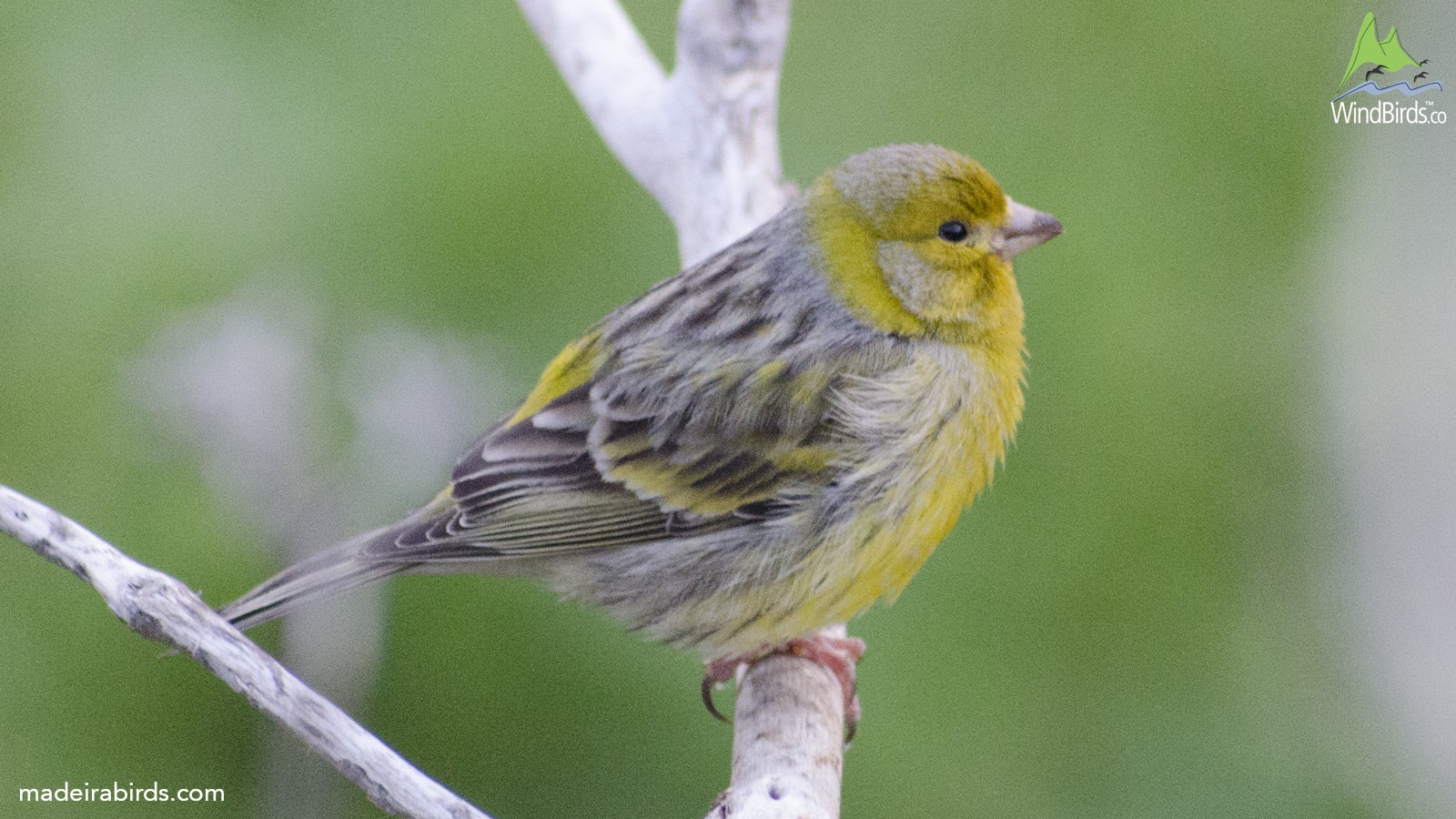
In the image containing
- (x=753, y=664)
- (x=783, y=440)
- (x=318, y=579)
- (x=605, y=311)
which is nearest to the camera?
(x=318, y=579)

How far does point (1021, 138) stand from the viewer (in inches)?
161

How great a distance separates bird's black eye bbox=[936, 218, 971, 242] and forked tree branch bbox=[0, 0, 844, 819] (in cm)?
66

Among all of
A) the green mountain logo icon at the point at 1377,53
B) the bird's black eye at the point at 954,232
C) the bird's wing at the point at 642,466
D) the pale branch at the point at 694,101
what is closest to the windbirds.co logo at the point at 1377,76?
the green mountain logo icon at the point at 1377,53

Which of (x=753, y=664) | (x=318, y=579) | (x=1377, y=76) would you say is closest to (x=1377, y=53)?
(x=1377, y=76)

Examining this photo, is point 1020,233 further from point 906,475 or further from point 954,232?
point 906,475

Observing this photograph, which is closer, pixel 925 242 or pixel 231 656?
pixel 231 656

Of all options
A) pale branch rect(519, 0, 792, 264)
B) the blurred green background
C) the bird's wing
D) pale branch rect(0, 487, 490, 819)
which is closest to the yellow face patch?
the bird's wing

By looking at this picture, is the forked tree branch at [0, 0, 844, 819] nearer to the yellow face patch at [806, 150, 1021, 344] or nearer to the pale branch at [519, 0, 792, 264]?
the pale branch at [519, 0, 792, 264]

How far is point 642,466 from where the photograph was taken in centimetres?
269

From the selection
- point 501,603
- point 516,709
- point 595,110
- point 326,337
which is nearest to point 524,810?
point 516,709

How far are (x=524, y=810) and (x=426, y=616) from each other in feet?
1.72

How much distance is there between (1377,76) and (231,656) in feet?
11.4

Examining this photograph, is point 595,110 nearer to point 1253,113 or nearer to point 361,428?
point 361,428

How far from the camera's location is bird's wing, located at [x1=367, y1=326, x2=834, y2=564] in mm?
2631
